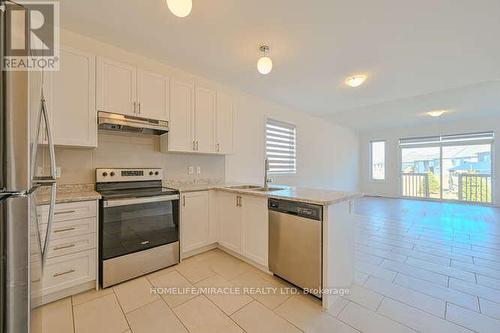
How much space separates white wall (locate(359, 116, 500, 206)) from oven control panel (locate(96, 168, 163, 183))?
7.87 metres

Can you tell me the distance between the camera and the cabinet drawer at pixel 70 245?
6.02 feet

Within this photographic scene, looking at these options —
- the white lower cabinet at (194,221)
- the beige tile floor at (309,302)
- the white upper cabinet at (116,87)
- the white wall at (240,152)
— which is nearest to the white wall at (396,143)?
the white wall at (240,152)

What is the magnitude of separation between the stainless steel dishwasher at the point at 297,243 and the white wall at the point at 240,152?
Answer: 1.67 metres

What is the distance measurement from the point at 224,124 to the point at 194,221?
1.51 meters

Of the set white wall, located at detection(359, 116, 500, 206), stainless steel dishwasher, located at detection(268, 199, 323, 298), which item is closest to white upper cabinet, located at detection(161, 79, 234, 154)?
stainless steel dishwasher, located at detection(268, 199, 323, 298)

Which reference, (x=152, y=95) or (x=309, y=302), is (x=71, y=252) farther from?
(x=309, y=302)

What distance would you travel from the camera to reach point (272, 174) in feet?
15.1

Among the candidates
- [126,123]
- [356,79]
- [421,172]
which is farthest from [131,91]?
[421,172]

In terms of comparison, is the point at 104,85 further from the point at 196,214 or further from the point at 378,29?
the point at 378,29

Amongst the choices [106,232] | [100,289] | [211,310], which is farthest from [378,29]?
[100,289]

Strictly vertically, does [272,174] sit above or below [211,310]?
above

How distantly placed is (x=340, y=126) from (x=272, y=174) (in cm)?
391

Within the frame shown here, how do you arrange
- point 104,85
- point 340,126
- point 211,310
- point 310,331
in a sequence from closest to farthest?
1. point 310,331
2. point 211,310
3. point 104,85
4. point 340,126

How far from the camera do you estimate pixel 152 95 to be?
8.42 ft
